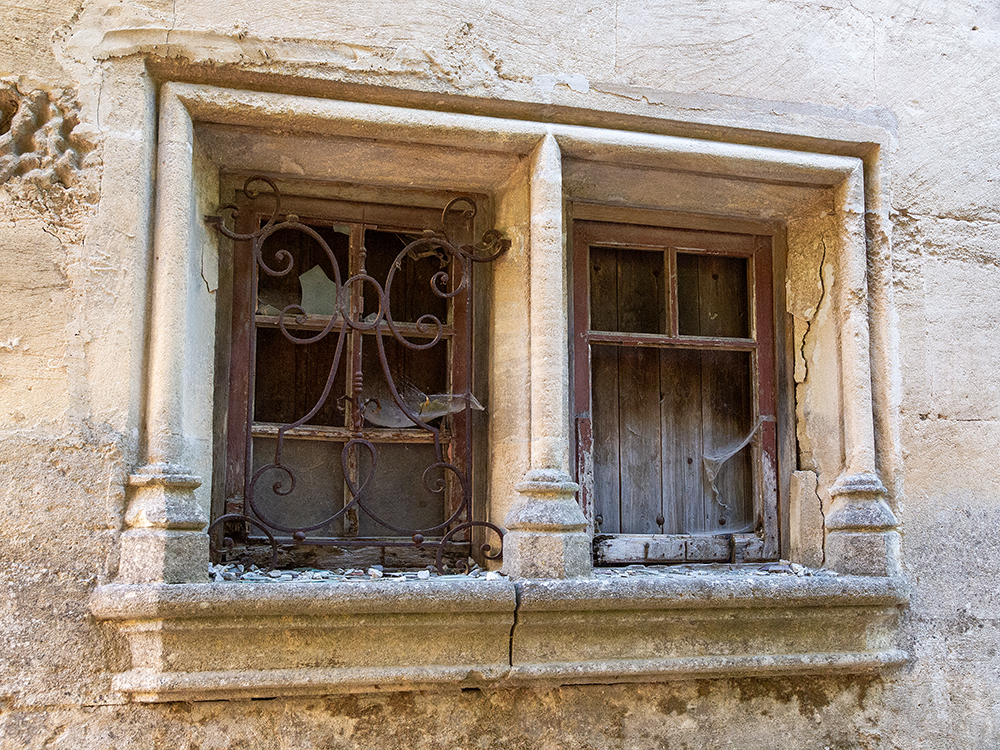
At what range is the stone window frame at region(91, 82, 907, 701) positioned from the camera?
2117 mm

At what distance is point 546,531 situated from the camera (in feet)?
7.61

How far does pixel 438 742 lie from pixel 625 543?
0.82 metres

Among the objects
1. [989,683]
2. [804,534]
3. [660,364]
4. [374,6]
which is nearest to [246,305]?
[374,6]

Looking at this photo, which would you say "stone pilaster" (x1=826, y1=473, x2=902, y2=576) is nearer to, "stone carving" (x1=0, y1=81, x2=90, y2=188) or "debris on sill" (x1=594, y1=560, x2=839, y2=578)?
"debris on sill" (x1=594, y1=560, x2=839, y2=578)

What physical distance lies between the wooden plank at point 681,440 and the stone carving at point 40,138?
70.3 inches

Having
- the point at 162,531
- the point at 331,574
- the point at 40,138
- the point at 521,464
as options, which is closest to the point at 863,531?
the point at 521,464

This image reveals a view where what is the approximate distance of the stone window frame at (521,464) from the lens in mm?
2117

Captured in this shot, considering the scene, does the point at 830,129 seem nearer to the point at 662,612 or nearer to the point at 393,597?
the point at 662,612

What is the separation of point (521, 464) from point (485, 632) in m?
0.46

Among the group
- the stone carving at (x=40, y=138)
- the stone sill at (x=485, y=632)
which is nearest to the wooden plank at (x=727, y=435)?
the stone sill at (x=485, y=632)

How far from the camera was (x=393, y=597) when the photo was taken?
214 cm

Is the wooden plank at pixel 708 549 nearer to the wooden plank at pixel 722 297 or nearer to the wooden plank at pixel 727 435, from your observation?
the wooden plank at pixel 727 435

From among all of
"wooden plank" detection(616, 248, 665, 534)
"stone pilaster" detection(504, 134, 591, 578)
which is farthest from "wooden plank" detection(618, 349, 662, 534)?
"stone pilaster" detection(504, 134, 591, 578)

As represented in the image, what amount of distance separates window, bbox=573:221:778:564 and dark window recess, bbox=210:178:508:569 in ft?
1.32
